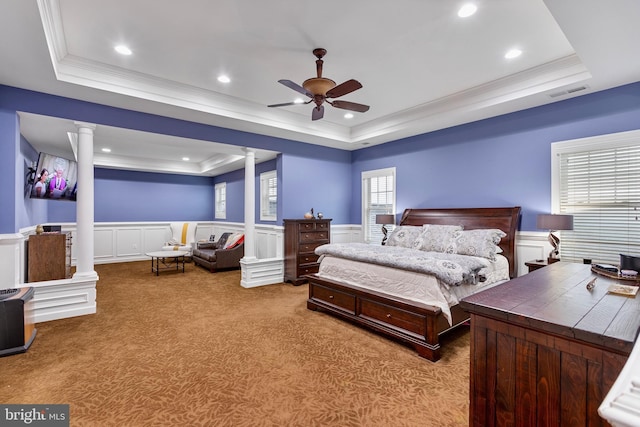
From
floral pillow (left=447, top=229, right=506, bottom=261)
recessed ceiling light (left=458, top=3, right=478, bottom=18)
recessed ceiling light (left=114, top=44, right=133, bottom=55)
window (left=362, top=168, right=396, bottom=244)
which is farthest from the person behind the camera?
window (left=362, top=168, right=396, bottom=244)

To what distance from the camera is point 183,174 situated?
9.09 metres

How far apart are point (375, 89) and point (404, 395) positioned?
11.9 ft

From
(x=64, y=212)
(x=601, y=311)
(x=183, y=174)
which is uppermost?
(x=183, y=174)

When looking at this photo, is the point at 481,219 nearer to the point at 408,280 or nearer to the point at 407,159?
the point at 407,159

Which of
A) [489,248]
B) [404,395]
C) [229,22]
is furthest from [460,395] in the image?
[229,22]

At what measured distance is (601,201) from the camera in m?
3.54

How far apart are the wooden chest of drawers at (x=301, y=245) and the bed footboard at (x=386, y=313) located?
53.4 inches

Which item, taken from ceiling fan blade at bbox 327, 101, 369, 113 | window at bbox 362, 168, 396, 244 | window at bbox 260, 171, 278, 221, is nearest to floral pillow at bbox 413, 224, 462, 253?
window at bbox 362, 168, 396, 244

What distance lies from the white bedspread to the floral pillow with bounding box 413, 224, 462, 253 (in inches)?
23.0

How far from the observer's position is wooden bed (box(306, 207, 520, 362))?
108 inches

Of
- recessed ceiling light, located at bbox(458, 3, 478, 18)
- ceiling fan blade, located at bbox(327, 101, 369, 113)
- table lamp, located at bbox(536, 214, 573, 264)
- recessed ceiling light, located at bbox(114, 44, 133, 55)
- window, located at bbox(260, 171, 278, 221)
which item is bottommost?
table lamp, located at bbox(536, 214, 573, 264)

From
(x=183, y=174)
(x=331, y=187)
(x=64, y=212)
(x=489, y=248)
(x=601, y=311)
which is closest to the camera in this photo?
(x=601, y=311)

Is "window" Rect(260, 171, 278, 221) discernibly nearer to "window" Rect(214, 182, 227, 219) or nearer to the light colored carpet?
"window" Rect(214, 182, 227, 219)

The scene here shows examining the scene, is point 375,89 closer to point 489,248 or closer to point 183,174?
point 489,248
